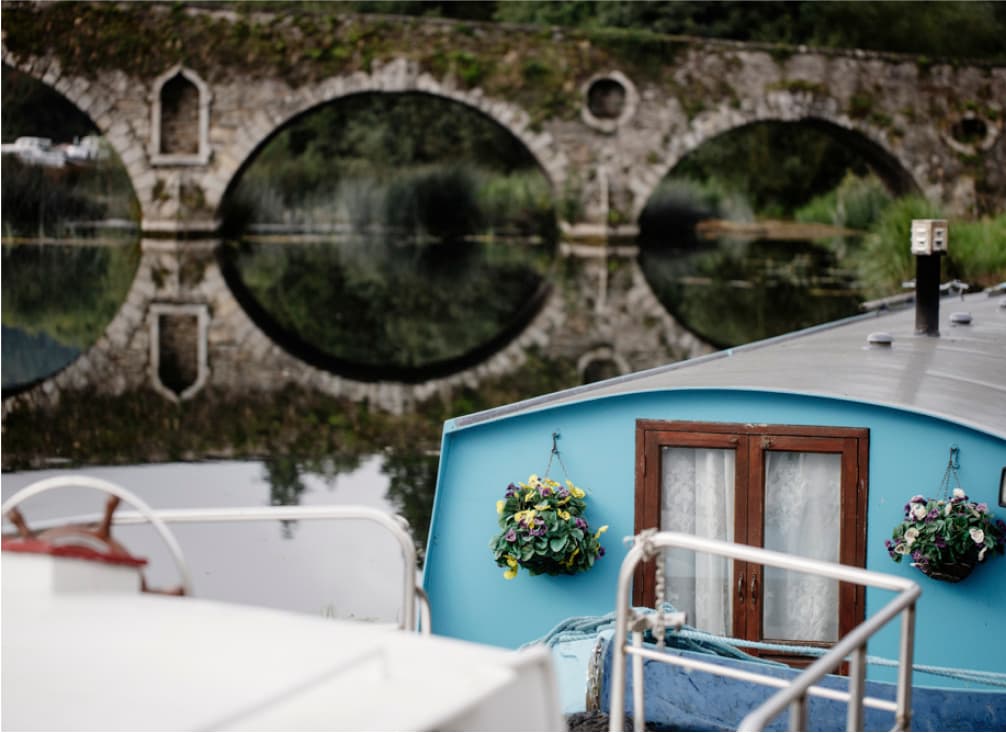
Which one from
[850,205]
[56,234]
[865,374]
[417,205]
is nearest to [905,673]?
[865,374]

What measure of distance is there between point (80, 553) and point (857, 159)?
28418mm

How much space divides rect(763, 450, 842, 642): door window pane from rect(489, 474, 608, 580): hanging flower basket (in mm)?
469

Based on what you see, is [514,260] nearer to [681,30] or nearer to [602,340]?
[602,340]

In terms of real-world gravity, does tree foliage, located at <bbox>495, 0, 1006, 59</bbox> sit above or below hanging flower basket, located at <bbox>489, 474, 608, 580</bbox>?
above

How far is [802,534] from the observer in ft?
12.6

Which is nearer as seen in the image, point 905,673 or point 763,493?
point 905,673

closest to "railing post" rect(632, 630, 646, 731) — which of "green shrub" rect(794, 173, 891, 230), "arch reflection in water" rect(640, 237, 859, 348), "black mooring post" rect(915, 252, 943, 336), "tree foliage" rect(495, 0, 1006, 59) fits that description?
"black mooring post" rect(915, 252, 943, 336)

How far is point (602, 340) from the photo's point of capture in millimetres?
12070

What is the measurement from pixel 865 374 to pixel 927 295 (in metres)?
1.38

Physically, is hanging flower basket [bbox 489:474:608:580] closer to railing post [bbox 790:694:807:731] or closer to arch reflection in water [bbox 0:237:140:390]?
railing post [bbox 790:694:807:731]

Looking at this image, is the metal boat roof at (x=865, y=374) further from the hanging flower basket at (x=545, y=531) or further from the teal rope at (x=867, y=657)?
the teal rope at (x=867, y=657)

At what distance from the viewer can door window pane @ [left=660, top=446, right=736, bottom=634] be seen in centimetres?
387

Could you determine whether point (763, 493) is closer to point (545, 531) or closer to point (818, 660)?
point (545, 531)

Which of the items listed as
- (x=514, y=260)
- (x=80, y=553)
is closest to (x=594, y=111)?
(x=514, y=260)
